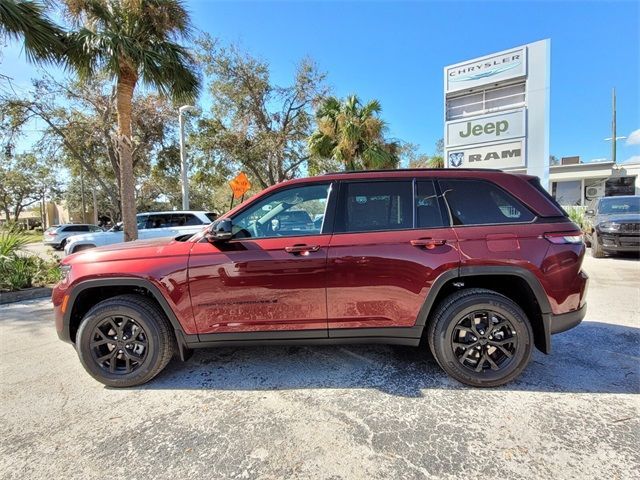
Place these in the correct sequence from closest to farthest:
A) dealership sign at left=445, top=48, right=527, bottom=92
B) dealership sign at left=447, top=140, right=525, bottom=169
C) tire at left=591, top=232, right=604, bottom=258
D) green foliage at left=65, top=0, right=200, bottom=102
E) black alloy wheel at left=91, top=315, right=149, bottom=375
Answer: black alloy wheel at left=91, top=315, right=149, bottom=375 → green foliage at left=65, top=0, right=200, bottom=102 → tire at left=591, top=232, right=604, bottom=258 → dealership sign at left=445, top=48, right=527, bottom=92 → dealership sign at left=447, top=140, right=525, bottom=169

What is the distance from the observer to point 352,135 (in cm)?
1488

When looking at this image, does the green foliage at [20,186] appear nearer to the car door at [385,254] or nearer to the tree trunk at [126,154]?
the tree trunk at [126,154]

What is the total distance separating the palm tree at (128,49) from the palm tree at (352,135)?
8.09m

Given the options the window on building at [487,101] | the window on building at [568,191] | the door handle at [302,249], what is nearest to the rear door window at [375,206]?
the door handle at [302,249]

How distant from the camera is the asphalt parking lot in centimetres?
207

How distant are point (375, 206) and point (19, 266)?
7.52 m

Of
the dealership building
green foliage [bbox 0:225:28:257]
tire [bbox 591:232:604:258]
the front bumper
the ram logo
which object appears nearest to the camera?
green foliage [bbox 0:225:28:257]

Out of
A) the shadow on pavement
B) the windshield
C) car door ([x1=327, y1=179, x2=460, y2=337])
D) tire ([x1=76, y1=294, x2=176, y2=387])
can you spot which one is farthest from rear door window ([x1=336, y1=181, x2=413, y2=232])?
the windshield

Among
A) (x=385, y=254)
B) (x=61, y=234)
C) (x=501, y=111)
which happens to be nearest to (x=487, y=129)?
(x=501, y=111)

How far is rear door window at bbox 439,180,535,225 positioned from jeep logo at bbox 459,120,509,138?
9.82 metres

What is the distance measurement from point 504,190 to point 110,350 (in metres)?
3.72

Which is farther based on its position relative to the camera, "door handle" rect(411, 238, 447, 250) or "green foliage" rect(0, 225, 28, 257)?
"green foliage" rect(0, 225, 28, 257)

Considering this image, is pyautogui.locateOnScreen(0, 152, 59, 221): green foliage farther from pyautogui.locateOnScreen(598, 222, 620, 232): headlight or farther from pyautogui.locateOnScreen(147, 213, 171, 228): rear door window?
pyautogui.locateOnScreen(598, 222, 620, 232): headlight

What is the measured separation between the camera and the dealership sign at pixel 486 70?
10719 mm
